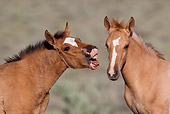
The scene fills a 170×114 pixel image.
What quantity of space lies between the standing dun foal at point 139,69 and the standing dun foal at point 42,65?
0.50 m

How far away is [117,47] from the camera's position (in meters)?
7.52

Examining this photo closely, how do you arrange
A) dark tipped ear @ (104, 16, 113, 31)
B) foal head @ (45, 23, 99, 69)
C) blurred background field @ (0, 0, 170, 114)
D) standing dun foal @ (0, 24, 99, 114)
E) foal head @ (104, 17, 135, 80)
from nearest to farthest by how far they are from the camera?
foal head @ (104, 17, 135, 80) → standing dun foal @ (0, 24, 99, 114) → foal head @ (45, 23, 99, 69) → dark tipped ear @ (104, 16, 113, 31) → blurred background field @ (0, 0, 170, 114)

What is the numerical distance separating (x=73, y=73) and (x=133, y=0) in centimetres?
2169

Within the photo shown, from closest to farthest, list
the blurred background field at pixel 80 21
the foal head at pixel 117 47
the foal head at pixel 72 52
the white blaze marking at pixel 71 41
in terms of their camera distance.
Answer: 1. the foal head at pixel 117 47
2. the foal head at pixel 72 52
3. the white blaze marking at pixel 71 41
4. the blurred background field at pixel 80 21

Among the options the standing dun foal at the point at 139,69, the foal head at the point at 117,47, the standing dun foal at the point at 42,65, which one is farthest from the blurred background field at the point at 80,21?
the foal head at the point at 117,47

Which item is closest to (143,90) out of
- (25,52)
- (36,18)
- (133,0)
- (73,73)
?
(25,52)

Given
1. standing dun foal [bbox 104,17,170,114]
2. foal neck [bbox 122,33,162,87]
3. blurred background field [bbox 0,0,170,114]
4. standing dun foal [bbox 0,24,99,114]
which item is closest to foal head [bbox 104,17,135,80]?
standing dun foal [bbox 104,17,170,114]

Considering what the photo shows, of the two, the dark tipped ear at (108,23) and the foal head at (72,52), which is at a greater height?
the dark tipped ear at (108,23)

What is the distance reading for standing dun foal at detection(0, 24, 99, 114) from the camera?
24.8ft

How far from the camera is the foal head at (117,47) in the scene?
7.34 meters

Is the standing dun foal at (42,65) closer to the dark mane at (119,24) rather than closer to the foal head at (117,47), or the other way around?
the foal head at (117,47)

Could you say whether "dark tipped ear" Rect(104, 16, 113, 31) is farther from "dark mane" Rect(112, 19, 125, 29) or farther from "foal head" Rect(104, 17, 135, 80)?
"foal head" Rect(104, 17, 135, 80)

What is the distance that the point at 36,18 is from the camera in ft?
126

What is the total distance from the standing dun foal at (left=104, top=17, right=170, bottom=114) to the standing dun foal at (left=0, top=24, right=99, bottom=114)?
19.6 inches
